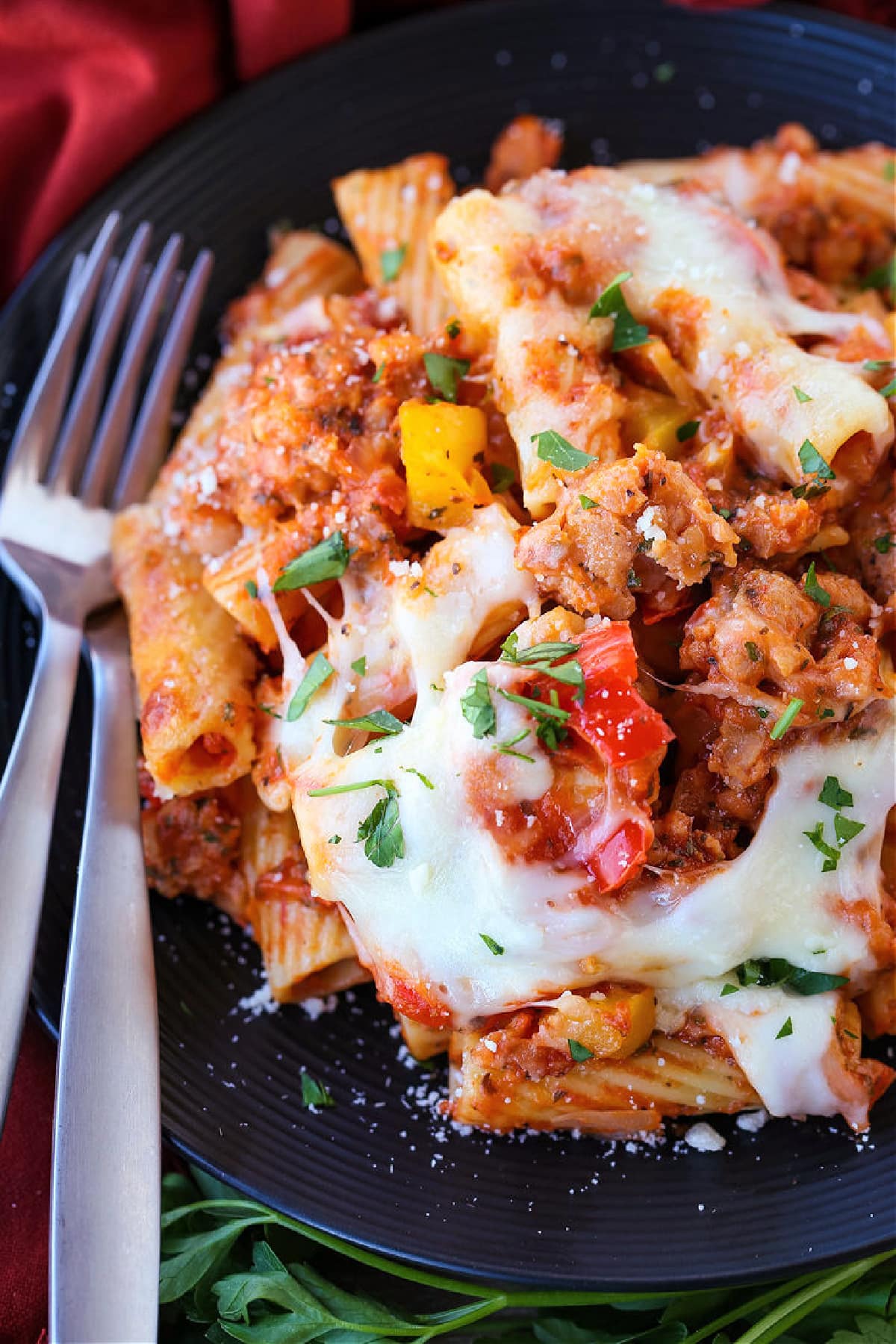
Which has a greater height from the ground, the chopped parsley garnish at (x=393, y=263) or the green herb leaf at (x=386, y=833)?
the chopped parsley garnish at (x=393, y=263)

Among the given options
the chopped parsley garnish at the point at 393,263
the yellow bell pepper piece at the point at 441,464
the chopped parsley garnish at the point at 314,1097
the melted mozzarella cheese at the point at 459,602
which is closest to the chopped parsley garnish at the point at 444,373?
the yellow bell pepper piece at the point at 441,464

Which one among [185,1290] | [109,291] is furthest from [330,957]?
[109,291]

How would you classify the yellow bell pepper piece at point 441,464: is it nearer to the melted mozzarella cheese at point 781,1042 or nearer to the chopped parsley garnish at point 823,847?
the chopped parsley garnish at point 823,847

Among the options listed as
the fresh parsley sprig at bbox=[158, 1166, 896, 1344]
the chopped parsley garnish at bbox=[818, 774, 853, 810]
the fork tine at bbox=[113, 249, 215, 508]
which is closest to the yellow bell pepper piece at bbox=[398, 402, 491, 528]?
the chopped parsley garnish at bbox=[818, 774, 853, 810]

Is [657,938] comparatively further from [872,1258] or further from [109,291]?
[109,291]

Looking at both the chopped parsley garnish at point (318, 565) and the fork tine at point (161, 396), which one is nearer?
the chopped parsley garnish at point (318, 565)

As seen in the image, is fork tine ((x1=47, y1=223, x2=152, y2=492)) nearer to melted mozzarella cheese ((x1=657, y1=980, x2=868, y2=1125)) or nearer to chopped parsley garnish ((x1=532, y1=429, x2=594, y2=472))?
chopped parsley garnish ((x1=532, y1=429, x2=594, y2=472))
